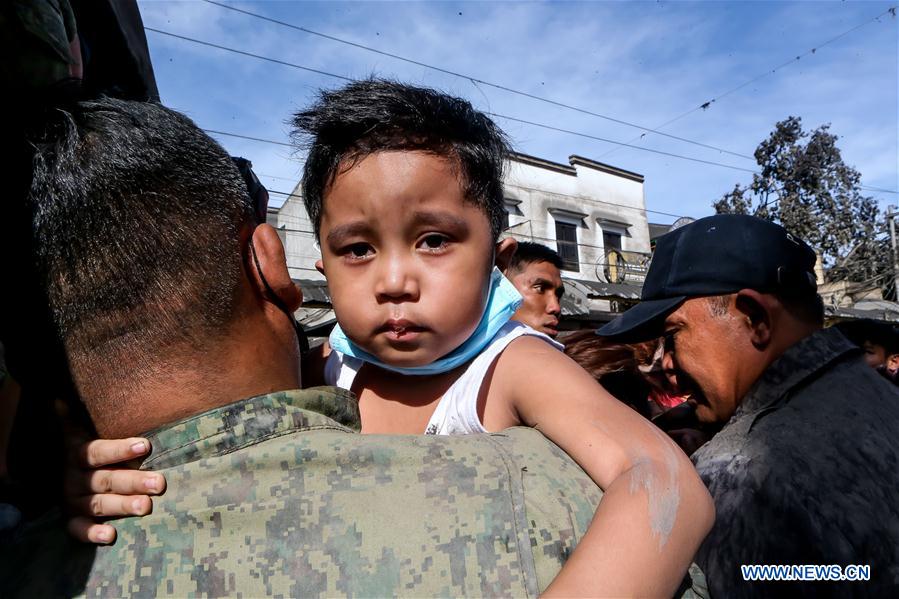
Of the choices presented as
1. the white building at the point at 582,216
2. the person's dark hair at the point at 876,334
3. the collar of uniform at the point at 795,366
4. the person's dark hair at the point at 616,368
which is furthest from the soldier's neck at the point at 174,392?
the white building at the point at 582,216

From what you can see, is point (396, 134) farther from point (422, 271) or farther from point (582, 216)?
point (582, 216)

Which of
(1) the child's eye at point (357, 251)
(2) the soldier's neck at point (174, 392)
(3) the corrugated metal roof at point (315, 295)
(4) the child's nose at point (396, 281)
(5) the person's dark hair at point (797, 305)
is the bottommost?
(2) the soldier's neck at point (174, 392)

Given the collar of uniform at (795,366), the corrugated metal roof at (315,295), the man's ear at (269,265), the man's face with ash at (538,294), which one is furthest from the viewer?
the corrugated metal roof at (315,295)

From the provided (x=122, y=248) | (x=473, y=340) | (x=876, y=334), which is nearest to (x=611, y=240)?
(x=876, y=334)

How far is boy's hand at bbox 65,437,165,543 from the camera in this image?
3.91 feet

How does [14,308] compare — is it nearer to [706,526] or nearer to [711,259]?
[706,526]

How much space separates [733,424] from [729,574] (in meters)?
0.53

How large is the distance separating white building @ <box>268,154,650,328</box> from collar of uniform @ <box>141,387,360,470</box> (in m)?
17.6

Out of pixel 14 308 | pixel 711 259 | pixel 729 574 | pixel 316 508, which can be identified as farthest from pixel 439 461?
pixel 711 259

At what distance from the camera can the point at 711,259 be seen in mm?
2637

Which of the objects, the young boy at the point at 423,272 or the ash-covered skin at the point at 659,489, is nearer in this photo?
the ash-covered skin at the point at 659,489

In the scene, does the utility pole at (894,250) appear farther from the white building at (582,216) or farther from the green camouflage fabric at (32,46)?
the green camouflage fabric at (32,46)

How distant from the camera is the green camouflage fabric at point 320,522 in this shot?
1132 millimetres

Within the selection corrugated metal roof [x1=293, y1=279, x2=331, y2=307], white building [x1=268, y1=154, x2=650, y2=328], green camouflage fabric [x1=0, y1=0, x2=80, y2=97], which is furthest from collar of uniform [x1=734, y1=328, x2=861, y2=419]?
white building [x1=268, y1=154, x2=650, y2=328]
